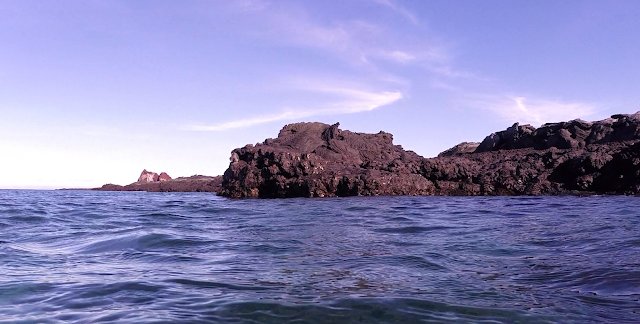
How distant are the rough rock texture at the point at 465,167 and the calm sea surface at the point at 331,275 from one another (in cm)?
1659

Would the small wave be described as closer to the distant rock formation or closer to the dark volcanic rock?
the dark volcanic rock

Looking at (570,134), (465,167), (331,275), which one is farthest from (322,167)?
(331,275)

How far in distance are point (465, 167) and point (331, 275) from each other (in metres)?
24.4

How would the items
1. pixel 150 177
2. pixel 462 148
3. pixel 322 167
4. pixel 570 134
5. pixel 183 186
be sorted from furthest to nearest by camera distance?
pixel 150 177 < pixel 183 186 < pixel 462 148 < pixel 570 134 < pixel 322 167

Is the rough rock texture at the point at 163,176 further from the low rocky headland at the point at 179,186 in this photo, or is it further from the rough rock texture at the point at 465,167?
the rough rock texture at the point at 465,167

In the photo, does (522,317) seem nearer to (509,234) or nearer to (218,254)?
(218,254)

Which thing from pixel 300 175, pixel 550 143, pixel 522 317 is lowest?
pixel 522 317

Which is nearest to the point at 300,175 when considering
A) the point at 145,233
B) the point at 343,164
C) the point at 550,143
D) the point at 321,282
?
the point at 343,164

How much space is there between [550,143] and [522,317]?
3061cm

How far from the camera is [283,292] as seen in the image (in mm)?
4352

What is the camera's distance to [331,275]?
5102 mm

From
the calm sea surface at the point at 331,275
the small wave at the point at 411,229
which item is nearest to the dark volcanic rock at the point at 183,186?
the small wave at the point at 411,229

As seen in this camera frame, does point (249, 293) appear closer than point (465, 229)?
Yes

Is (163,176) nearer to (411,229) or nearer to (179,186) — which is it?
(179,186)
